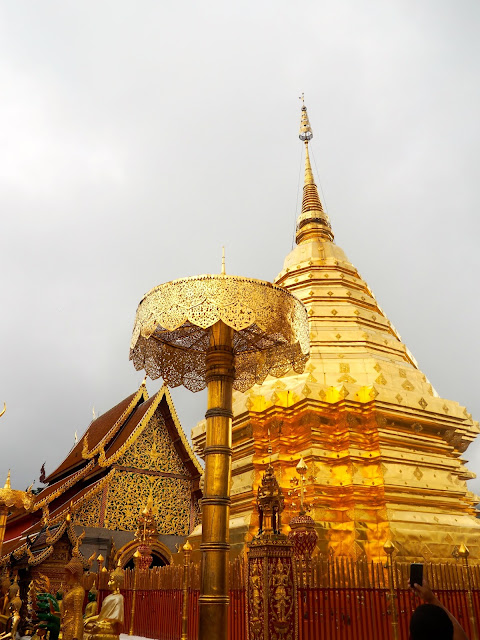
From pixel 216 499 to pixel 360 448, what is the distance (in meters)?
5.71

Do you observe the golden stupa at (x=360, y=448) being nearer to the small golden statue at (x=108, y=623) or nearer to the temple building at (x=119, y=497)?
the small golden statue at (x=108, y=623)

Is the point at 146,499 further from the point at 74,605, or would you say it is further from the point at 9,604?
the point at 74,605

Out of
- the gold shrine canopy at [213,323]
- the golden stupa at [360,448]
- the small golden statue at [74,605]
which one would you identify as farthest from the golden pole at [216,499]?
the golden stupa at [360,448]

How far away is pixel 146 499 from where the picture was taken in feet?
45.2

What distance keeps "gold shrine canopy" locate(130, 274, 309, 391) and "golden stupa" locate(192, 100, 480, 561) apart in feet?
11.5

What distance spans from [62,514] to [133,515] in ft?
5.82

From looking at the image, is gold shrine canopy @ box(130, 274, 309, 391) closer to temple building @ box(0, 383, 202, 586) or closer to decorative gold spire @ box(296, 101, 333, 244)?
temple building @ box(0, 383, 202, 586)

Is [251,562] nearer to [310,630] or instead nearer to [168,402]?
[310,630]

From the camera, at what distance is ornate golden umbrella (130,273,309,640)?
13.1ft

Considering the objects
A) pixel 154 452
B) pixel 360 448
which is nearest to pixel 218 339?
pixel 360 448

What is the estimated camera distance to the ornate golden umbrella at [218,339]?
4000 mm

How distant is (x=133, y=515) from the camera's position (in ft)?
43.8

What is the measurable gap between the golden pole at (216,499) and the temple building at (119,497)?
7.59 meters

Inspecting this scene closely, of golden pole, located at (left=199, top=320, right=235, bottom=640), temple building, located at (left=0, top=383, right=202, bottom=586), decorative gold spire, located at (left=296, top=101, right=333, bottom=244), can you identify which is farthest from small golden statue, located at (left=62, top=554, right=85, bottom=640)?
decorative gold spire, located at (left=296, top=101, right=333, bottom=244)
